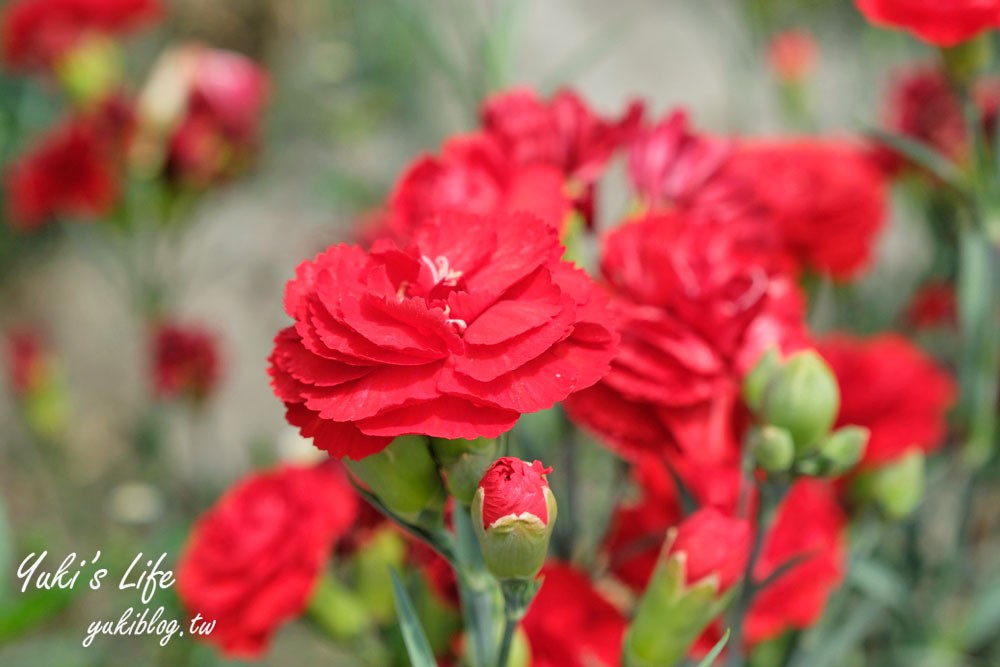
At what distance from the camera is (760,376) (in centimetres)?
45

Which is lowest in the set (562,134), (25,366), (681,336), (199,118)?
(681,336)

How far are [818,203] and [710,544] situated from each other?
362 millimetres

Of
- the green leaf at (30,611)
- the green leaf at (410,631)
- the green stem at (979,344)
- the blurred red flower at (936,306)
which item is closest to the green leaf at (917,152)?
the green stem at (979,344)

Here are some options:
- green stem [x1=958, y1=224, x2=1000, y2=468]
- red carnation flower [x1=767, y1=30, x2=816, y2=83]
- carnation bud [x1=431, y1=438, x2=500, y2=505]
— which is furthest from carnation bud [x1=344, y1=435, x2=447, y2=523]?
red carnation flower [x1=767, y1=30, x2=816, y2=83]

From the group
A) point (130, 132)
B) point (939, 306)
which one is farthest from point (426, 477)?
point (130, 132)

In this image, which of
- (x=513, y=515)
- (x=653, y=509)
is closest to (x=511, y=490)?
(x=513, y=515)

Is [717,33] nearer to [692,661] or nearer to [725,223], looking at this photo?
[725,223]

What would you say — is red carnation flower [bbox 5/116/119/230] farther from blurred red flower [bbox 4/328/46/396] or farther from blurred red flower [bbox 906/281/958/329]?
blurred red flower [bbox 906/281/958/329]

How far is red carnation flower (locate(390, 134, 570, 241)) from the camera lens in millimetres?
455

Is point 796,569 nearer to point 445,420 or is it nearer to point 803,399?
point 803,399

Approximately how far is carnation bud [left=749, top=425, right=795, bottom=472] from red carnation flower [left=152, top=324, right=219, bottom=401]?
2.55 ft

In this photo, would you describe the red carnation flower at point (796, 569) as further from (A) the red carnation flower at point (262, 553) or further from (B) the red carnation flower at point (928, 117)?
(B) the red carnation flower at point (928, 117)

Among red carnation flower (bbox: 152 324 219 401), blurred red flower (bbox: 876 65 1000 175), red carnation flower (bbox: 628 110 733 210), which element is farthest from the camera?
red carnation flower (bbox: 152 324 219 401)

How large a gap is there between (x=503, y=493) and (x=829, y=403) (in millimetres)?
178
